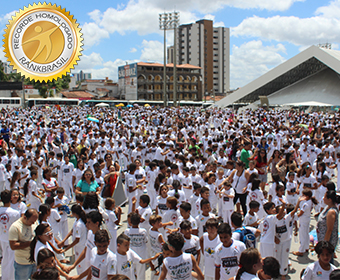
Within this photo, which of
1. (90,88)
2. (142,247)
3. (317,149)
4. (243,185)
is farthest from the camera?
(90,88)

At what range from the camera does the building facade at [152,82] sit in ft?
225

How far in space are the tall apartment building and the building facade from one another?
16128 millimetres

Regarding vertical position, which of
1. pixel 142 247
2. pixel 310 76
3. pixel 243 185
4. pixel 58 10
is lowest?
pixel 142 247

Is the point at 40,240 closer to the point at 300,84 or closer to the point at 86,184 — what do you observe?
the point at 86,184

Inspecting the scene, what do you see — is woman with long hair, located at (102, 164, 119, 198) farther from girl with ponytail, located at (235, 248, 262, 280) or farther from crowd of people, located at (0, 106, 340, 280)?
girl with ponytail, located at (235, 248, 262, 280)

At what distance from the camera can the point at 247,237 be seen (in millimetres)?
4133

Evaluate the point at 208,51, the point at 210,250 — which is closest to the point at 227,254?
the point at 210,250

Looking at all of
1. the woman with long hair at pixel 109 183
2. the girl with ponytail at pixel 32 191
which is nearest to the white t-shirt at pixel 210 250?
the woman with long hair at pixel 109 183

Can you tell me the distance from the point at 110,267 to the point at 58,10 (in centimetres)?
600

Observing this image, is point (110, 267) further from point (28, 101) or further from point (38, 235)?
point (28, 101)

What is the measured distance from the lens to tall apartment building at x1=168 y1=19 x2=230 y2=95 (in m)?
90.2

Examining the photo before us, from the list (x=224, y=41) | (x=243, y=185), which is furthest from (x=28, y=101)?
(x=224, y=41)

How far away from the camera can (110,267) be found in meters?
3.57

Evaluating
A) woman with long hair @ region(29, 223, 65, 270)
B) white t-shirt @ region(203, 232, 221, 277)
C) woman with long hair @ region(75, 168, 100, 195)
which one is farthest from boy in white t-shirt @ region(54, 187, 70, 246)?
white t-shirt @ region(203, 232, 221, 277)
